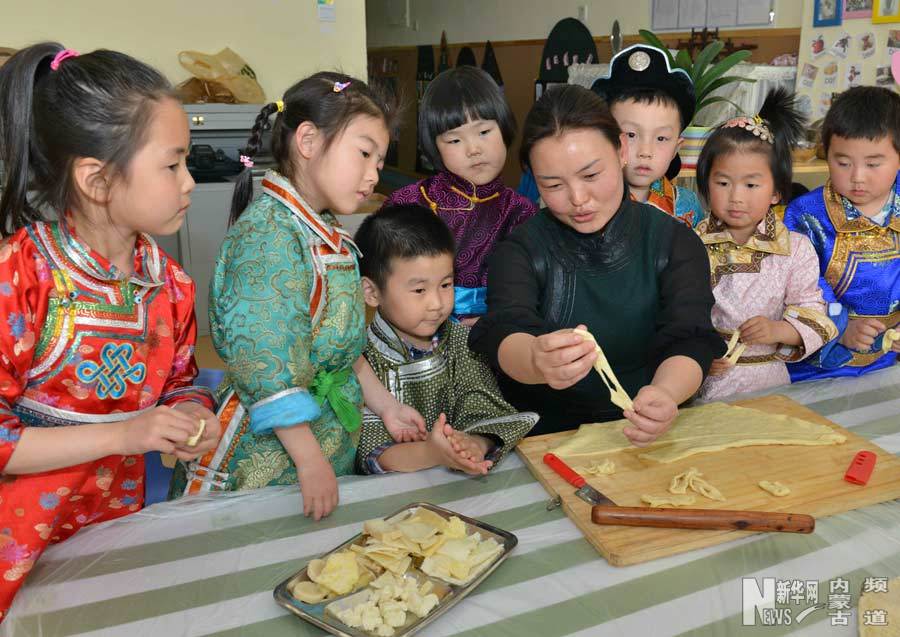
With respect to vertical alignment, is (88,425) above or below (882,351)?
above

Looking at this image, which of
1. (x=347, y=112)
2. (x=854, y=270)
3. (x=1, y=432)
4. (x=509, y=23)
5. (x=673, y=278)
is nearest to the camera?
(x=1, y=432)

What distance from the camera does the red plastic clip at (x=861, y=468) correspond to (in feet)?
3.55

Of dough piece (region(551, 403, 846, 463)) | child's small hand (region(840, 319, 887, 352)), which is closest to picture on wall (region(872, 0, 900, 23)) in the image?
child's small hand (region(840, 319, 887, 352))

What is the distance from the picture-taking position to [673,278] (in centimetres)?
143

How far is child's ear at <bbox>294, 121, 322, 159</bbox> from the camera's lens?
4.31ft

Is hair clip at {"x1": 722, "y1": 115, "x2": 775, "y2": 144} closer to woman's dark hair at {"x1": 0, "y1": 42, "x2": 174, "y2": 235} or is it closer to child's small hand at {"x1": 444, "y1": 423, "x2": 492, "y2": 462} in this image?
child's small hand at {"x1": 444, "y1": 423, "x2": 492, "y2": 462}

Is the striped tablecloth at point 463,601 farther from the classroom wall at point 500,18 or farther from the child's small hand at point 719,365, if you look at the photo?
the classroom wall at point 500,18

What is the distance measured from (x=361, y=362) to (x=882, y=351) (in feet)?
3.70

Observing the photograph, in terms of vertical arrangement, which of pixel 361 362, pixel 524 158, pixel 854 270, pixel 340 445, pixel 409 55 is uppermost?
pixel 409 55

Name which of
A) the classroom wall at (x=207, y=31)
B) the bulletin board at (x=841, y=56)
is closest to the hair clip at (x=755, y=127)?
the bulletin board at (x=841, y=56)

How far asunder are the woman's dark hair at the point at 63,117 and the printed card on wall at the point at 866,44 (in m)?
3.35

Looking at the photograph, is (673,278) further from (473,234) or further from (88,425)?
(88,425)

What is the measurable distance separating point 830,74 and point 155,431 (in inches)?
142

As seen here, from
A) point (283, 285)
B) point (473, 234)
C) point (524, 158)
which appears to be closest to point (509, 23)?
point (473, 234)
